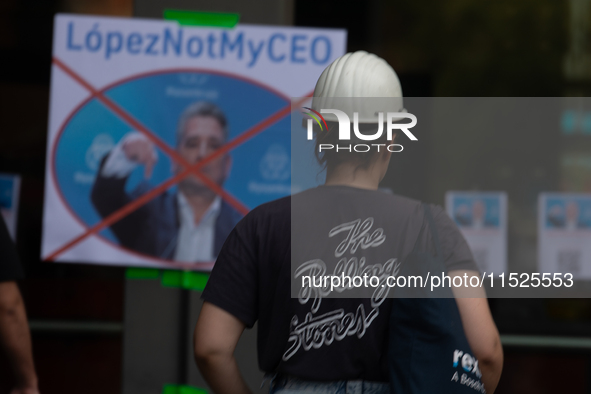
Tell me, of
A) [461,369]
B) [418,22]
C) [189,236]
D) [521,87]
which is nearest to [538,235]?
[521,87]

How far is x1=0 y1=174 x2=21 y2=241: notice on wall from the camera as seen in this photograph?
3.27 meters

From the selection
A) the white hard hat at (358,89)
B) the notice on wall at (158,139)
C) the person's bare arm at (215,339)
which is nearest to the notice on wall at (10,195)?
the notice on wall at (158,139)

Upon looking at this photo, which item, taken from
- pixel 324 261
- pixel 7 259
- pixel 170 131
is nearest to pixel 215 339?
pixel 324 261

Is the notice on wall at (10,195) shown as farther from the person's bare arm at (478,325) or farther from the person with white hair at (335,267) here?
the person's bare arm at (478,325)

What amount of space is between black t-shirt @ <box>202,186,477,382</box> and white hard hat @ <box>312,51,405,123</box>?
0.21 meters

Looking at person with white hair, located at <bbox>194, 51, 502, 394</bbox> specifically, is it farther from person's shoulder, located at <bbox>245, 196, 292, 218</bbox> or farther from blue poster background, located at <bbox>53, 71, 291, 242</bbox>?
blue poster background, located at <bbox>53, 71, 291, 242</bbox>

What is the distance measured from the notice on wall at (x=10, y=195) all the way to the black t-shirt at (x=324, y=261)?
2121mm

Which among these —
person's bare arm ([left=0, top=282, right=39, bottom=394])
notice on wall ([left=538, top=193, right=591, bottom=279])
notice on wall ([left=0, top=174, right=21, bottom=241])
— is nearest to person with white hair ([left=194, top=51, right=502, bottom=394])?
person's bare arm ([left=0, top=282, right=39, bottom=394])

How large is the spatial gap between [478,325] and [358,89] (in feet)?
2.16

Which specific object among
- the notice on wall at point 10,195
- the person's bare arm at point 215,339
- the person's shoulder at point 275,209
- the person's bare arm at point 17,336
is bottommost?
the person's bare arm at point 17,336

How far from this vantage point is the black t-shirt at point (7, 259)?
8.36 feet

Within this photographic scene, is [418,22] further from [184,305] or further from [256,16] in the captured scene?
[184,305]

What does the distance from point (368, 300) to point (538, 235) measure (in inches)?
78.9

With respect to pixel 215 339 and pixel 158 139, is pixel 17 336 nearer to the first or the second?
pixel 158 139
